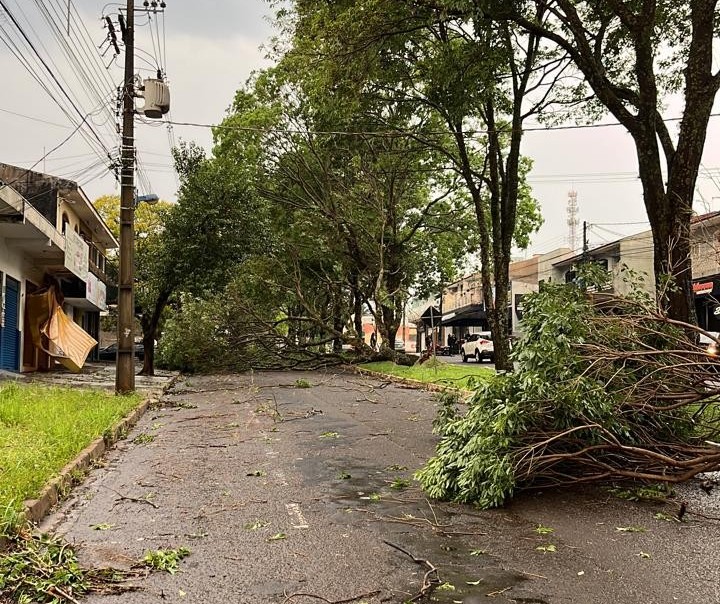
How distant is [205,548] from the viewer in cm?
534

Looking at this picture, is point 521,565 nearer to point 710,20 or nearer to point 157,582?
point 157,582

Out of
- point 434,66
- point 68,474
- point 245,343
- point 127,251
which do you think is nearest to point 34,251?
point 245,343

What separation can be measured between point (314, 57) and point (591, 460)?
40.0 ft

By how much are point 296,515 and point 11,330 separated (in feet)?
68.1

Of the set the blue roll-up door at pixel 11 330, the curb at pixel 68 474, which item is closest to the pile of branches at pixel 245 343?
the blue roll-up door at pixel 11 330

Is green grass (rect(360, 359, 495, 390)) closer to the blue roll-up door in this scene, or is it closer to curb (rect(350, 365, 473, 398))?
curb (rect(350, 365, 473, 398))

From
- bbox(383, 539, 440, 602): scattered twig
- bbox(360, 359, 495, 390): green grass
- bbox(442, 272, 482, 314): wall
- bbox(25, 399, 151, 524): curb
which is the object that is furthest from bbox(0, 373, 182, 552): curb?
bbox(442, 272, 482, 314): wall

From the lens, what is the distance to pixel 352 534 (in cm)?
571

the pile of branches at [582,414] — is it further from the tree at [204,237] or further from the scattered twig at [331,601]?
the tree at [204,237]

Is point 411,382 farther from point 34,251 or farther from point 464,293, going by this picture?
point 464,293

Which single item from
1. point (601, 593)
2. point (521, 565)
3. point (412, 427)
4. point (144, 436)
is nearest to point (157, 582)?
point (521, 565)

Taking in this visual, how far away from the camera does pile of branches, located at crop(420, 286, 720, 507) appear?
22.0ft

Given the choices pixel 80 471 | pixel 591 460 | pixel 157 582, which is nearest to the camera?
pixel 157 582

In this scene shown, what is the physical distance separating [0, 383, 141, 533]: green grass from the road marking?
2141 millimetres
